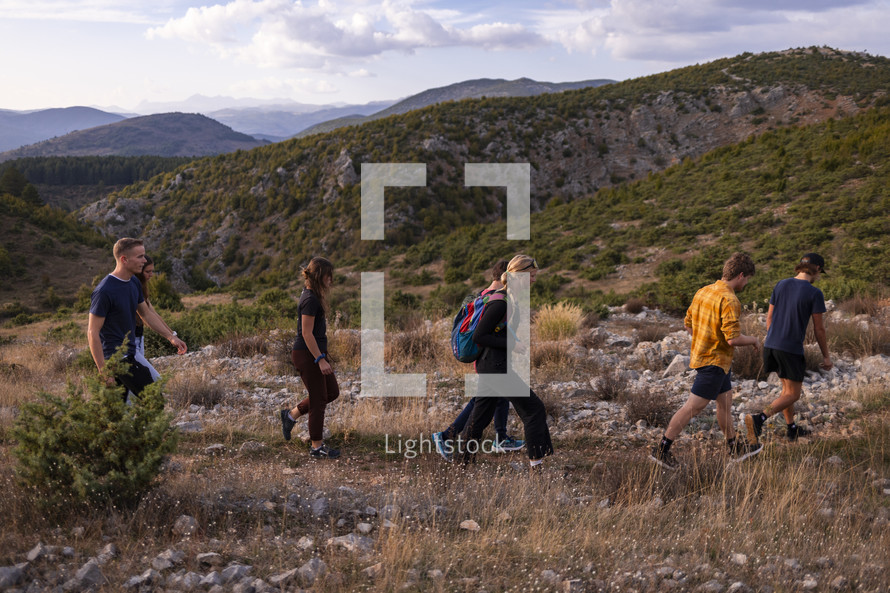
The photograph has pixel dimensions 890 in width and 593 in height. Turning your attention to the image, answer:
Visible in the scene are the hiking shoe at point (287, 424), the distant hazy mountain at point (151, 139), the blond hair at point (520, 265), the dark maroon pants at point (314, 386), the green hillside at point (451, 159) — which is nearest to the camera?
the blond hair at point (520, 265)

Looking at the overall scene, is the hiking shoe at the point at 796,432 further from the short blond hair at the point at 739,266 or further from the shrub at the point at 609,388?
the short blond hair at the point at 739,266

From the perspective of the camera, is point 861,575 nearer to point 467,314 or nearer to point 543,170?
point 467,314

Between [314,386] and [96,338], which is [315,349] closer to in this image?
[314,386]

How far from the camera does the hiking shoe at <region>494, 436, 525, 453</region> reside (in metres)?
5.01

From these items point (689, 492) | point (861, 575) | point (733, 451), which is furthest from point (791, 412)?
point (861, 575)

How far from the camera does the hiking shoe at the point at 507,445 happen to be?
5.01 metres

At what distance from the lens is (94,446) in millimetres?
3234

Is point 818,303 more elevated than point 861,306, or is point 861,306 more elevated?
point 818,303

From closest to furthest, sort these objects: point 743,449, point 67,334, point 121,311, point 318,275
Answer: point 121,311
point 318,275
point 743,449
point 67,334

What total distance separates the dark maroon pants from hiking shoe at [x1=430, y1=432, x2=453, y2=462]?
36.6 inches

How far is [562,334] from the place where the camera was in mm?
9516

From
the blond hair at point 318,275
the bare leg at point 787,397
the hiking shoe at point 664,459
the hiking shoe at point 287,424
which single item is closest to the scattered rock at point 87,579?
the blond hair at point 318,275

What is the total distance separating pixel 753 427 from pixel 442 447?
268 cm

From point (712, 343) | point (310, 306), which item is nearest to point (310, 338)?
point (310, 306)
